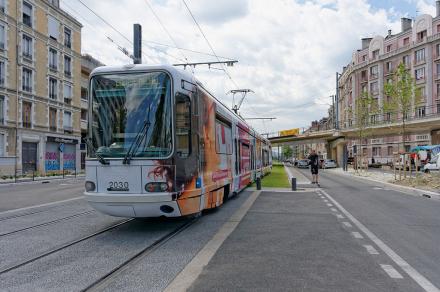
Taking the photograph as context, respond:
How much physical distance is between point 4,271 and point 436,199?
14.5 m

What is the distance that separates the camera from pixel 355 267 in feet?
18.0

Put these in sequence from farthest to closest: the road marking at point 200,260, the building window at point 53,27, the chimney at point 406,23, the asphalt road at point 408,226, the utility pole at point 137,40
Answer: the chimney at point 406,23 → the building window at point 53,27 → the utility pole at point 137,40 → the asphalt road at point 408,226 → the road marking at point 200,260

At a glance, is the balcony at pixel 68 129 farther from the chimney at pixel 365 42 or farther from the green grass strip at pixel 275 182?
the chimney at pixel 365 42

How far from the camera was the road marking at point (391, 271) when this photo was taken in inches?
201

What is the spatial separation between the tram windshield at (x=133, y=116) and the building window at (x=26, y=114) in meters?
32.5

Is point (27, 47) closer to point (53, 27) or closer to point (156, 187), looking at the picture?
point (53, 27)

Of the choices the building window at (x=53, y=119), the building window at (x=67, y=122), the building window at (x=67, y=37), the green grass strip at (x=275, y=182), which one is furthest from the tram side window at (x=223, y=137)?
the building window at (x=67, y=37)

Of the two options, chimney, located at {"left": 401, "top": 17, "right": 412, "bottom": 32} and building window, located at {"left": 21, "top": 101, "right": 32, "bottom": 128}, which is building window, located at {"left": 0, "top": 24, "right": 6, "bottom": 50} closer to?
building window, located at {"left": 21, "top": 101, "right": 32, "bottom": 128}

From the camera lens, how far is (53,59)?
41.2m

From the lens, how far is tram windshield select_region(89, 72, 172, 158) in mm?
7336

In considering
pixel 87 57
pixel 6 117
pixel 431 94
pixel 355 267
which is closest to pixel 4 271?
pixel 355 267

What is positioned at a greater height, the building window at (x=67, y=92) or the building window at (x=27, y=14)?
the building window at (x=27, y=14)

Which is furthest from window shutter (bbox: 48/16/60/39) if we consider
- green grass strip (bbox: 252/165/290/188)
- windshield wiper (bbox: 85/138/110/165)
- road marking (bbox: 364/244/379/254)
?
road marking (bbox: 364/244/379/254)

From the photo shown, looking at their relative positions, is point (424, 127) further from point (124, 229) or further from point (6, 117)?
point (124, 229)
